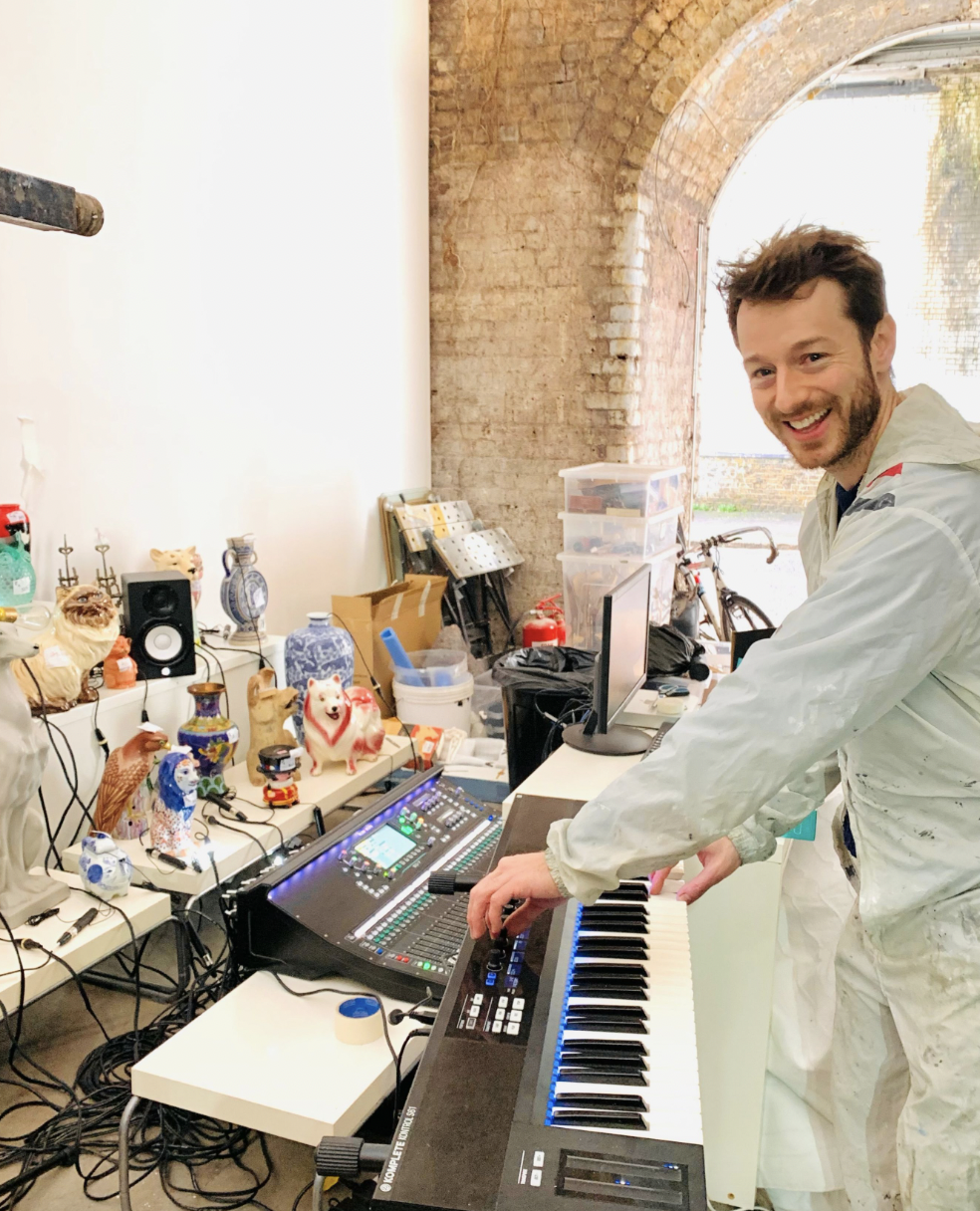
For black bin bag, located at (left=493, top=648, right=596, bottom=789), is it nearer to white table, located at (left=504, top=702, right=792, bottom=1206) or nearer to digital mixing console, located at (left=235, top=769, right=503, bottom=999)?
white table, located at (left=504, top=702, right=792, bottom=1206)

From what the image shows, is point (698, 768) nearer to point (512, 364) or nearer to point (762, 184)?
point (512, 364)

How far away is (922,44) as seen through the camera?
557cm

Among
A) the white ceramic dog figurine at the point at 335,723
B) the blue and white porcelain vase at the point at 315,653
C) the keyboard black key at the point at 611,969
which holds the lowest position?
the white ceramic dog figurine at the point at 335,723

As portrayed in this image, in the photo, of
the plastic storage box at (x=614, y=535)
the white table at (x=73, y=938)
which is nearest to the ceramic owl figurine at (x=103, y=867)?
the white table at (x=73, y=938)

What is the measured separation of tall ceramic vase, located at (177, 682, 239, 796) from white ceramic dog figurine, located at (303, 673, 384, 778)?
235mm

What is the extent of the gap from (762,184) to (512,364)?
2.23 m

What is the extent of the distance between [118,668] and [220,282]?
139 cm

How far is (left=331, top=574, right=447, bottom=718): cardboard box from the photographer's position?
3555 millimetres

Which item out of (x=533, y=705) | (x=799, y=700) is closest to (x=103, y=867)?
(x=533, y=705)

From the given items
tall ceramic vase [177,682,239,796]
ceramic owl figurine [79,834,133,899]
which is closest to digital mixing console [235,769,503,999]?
ceramic owl figurine [79,834,133,899]

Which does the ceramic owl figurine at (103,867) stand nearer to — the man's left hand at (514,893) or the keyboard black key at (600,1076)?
the man's left hand at (514,893)

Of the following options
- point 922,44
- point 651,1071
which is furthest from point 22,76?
point 922,44

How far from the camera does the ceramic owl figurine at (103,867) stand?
2033 millimetres

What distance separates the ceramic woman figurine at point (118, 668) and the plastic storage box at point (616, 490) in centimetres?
187
